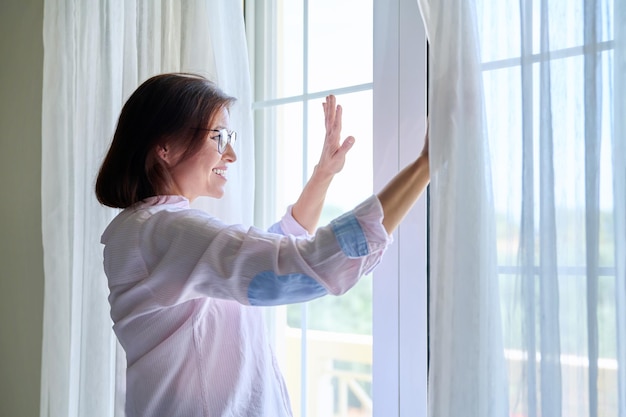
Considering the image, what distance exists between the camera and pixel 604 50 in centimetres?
89

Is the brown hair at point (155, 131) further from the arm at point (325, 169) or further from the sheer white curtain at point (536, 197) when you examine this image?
→ the sheer white curtain at point (536, 197)

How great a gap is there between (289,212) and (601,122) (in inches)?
24.8

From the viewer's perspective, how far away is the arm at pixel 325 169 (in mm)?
1219

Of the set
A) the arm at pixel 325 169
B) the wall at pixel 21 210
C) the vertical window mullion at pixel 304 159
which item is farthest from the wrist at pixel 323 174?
the wall at pixel 21 210

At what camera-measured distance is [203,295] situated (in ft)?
3.44

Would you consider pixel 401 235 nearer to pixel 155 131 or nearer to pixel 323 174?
pixel 323 174

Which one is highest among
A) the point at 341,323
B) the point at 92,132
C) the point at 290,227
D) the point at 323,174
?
the point at 92,132

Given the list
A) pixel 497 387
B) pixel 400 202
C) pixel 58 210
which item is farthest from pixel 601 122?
pixel 58 210

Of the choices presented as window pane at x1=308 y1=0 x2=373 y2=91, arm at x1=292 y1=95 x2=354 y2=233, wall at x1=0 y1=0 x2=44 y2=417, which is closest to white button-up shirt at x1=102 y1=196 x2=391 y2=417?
arm at x1=292 y1=95 x2=354 y2=233

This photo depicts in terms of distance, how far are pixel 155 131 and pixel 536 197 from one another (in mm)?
651

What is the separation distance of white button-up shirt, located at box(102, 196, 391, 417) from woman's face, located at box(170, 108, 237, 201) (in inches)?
1.6

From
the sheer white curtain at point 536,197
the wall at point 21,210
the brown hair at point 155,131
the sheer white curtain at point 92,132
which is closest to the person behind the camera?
the sheer white curtain at point 536,197

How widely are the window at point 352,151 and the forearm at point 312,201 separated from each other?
130 millimetres

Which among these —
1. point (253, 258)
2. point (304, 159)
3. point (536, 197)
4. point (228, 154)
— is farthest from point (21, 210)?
point (536, 197)
